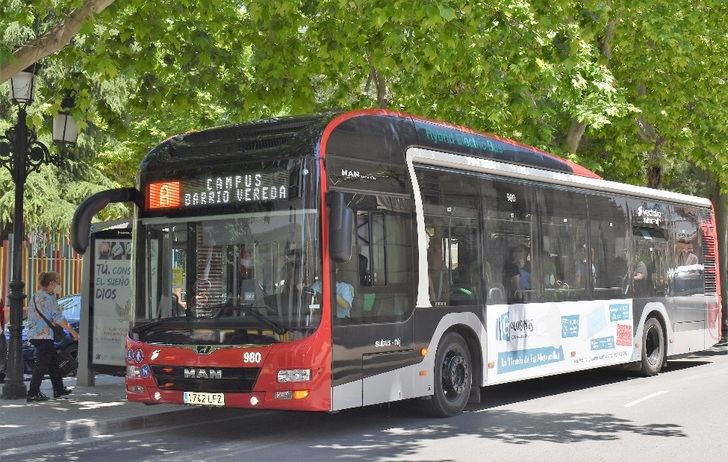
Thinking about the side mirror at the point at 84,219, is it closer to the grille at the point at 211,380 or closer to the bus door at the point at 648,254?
the grille at the point at 211,380

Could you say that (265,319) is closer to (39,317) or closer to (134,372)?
(134,372)

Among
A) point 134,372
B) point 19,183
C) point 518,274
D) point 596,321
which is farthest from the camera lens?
point 596,321

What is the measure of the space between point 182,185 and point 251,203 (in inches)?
36.9

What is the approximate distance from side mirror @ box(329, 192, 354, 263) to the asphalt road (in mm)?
1793

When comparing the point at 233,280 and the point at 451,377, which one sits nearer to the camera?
the point at 233,280

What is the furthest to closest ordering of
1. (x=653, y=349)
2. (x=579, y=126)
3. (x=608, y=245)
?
(x=579, y=126)
(x=653, y=349)
(x=608, y=245)

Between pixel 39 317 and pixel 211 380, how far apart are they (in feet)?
12.0

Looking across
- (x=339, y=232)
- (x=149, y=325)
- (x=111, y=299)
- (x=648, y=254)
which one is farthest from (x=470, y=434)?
(x=648, y=254)

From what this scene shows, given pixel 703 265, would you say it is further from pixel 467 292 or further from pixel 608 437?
pixel 608 437

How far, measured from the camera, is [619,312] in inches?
621

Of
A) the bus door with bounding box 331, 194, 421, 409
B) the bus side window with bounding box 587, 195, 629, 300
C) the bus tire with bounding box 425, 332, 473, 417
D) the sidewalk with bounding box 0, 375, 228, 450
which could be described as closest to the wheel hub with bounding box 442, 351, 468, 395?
the bus tire with bounding box 425, 332, 473, 417

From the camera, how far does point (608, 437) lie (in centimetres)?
1000

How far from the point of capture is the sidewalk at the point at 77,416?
10188 millimetres

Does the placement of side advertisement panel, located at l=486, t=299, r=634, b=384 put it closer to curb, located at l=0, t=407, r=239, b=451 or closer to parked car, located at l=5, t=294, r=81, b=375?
curb, located at l=0, t=407, r=239, b=451
